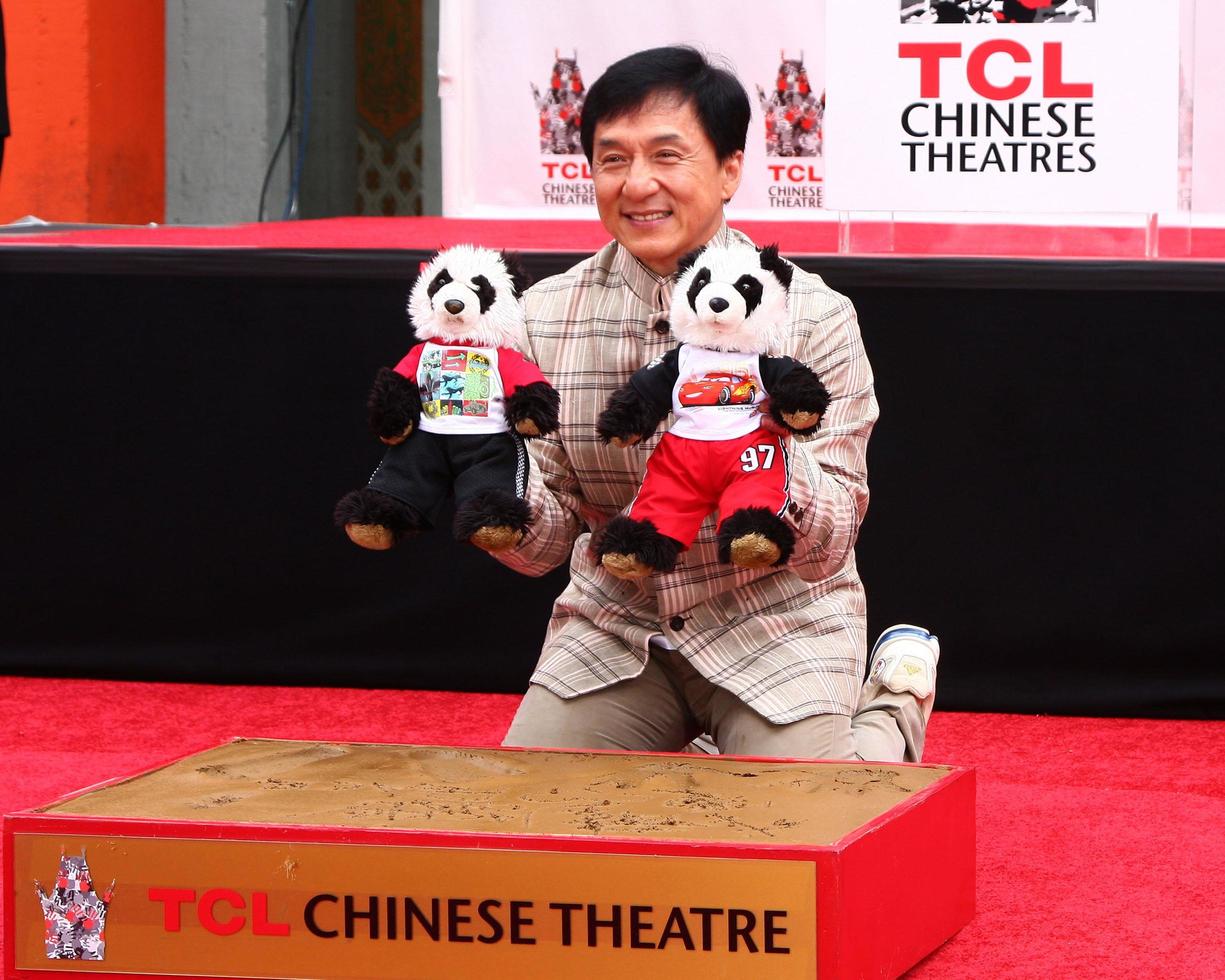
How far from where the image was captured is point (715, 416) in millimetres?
1694

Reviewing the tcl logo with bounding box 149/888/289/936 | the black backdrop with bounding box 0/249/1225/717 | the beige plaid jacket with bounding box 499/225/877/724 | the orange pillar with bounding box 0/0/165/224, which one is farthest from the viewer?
the orange pillar with bounding box 0/0/165/224

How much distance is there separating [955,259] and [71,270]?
1.29 m

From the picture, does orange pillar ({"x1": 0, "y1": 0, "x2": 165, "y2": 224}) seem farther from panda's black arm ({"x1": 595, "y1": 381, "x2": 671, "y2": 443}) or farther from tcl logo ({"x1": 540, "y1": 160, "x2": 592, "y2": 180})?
panda's black arm ({"x1": 595, "y1": 381, "x2": 671, "y2": 443})

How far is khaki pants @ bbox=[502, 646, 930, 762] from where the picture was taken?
1.83 meters

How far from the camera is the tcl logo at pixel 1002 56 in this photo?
2625 millimetres

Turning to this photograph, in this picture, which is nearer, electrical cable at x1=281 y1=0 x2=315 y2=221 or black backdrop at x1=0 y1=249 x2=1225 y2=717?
black backdrop at x1=0 y1=249 x2=1225 y2=717

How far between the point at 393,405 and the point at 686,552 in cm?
32

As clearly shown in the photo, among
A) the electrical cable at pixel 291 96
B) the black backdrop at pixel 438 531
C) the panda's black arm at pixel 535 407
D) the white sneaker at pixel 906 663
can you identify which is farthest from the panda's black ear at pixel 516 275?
the electrical cable at pixel 291 96

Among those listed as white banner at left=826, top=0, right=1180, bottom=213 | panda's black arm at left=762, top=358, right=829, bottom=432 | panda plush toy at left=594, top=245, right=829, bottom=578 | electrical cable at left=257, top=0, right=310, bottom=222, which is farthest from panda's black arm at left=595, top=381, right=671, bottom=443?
electrical cable at left=257, top=0, right=310, bottom=222

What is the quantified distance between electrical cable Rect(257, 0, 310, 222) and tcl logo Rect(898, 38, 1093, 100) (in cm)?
304

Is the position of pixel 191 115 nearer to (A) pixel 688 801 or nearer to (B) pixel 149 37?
(B) pixel 149 37

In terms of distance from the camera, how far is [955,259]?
2592 millimetres

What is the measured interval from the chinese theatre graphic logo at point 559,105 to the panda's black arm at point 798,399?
2.54 meters

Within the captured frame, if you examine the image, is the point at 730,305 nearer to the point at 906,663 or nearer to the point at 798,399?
the point at 798,399
